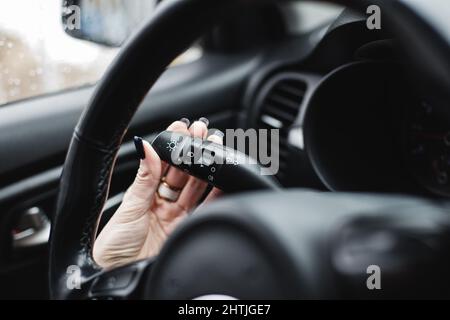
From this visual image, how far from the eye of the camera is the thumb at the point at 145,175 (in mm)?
930

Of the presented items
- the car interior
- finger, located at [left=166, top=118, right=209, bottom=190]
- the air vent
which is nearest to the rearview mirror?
the car interior

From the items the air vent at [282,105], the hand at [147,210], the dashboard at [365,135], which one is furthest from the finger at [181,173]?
the air vent at [282,105]

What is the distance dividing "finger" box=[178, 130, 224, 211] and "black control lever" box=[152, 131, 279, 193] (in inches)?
3.6

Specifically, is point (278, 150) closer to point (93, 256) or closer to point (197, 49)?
point (197, 49)

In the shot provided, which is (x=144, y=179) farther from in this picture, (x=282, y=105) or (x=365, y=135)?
(x=282, y=105)

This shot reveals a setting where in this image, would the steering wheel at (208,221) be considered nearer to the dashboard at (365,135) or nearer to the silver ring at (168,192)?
the silver ring at (168,192)

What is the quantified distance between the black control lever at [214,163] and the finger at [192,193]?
9 centimetres

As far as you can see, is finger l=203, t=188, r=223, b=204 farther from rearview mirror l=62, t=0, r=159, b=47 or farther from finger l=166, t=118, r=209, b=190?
rearview mirror l=62, t=0, r=159, b=47

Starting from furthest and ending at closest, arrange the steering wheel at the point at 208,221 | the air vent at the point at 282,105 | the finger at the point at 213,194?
the air vent at the point at 282,105, the finger at the point at 213,194, the steering wheel at the point at 208,221

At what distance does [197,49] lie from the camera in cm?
261

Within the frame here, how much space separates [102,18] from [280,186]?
1.14m

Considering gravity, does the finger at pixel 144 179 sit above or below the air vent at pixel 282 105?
above

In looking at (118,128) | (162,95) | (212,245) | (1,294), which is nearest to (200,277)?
(212,245)

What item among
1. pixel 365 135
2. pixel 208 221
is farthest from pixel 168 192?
pixel 365 135
